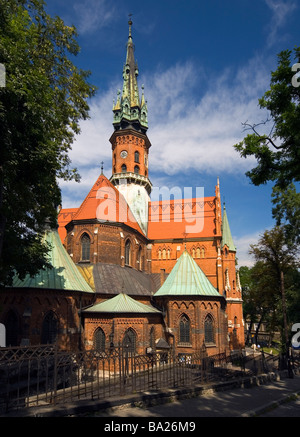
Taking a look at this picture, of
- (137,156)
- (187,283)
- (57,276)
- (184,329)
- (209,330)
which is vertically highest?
(137,156)

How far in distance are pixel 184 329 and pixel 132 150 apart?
23398 mm

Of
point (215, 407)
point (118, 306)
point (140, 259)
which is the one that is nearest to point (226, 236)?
point (140, 259)

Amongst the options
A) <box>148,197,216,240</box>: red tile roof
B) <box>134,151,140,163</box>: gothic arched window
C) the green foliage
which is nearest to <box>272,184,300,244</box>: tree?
the green foliage

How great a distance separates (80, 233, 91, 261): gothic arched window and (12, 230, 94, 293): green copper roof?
326cm

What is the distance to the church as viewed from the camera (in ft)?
75.8

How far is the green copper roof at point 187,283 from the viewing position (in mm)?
28703

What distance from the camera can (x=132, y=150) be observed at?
42625 mm

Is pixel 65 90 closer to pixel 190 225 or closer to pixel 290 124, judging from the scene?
pixel 290 124

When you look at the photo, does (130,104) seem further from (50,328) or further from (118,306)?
(50,328)

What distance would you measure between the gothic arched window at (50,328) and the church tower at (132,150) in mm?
19745

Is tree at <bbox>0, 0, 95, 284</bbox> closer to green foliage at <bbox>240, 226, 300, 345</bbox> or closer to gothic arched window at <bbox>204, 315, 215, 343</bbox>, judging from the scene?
gothic arched window at <bbox>204, 315, 215, 343</bbox>

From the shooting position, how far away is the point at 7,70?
9922 mm

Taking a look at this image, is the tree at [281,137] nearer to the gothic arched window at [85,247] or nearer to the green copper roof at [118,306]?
the green copper roof at [118,306]
